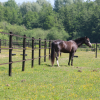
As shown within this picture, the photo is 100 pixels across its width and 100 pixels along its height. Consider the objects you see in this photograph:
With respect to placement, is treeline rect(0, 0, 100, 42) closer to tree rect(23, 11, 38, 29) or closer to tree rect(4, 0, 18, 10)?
tree rect(23, 11, 38, 29)

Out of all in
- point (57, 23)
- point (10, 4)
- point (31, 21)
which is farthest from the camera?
point (10, 4)

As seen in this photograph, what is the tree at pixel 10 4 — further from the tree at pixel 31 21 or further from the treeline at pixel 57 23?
the tree at pixel 31 21

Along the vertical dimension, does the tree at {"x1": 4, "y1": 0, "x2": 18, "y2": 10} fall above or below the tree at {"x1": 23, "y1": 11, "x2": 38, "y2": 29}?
above

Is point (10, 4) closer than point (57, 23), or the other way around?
point (57, 23)

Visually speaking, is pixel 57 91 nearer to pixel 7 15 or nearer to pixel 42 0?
pixel 7 15

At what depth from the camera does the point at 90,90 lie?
239 inches

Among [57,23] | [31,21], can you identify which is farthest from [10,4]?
[57,23]

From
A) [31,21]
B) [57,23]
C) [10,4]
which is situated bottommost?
[57,23]

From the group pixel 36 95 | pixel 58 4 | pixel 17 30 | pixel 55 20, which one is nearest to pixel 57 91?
pixel 36 95

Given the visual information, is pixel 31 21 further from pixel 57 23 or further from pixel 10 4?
pixel 10 4

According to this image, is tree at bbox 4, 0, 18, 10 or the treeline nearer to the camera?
the treeline

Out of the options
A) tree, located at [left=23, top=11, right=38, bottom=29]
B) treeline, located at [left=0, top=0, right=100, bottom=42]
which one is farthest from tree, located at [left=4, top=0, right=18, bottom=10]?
tree, located at [left=23, top=11, right=38, bottom=29]

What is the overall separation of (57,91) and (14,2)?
13941 centimetres

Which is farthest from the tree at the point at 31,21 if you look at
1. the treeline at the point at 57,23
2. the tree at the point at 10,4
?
the tree at the point at 10,4
